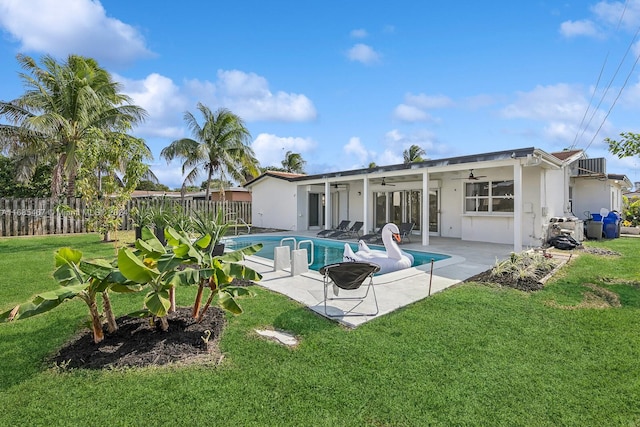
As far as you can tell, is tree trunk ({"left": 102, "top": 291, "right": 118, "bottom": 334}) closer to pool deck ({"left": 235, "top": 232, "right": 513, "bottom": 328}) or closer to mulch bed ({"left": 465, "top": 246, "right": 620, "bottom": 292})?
pool deck ({"left": 235, "top": 232, "right": 513, "bottom": 328})

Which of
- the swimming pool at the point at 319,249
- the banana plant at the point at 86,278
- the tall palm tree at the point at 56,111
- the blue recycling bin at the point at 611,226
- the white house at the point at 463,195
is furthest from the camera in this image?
the tall palm tree at the point at 56,111

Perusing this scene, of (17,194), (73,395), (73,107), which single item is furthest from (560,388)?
(17,194)

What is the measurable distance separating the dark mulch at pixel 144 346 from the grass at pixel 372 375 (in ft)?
0.55

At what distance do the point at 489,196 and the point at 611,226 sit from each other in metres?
7.17

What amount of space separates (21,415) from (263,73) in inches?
700

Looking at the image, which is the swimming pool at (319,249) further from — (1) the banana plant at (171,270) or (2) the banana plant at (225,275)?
(1) the banana plant at (171,270)

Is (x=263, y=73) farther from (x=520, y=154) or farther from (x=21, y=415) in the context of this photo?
(x=21, y=415)

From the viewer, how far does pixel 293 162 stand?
157 ft

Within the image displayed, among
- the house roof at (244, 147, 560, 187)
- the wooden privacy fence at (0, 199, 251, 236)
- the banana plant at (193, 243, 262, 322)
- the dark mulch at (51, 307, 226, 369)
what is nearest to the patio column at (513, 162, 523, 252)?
the house roof at (244, 147, 560, 187)

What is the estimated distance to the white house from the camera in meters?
12.9

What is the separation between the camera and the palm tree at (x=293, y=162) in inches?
1887

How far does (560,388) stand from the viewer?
336cm

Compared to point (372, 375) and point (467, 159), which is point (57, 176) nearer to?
point (467, 159)

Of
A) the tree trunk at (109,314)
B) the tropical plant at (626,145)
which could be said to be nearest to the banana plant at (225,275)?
the tree trunk at (109,314)
